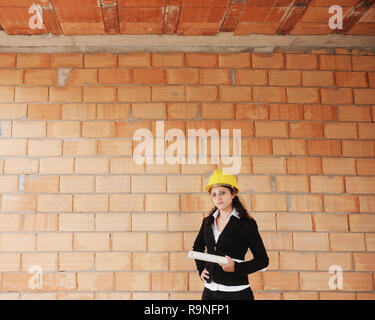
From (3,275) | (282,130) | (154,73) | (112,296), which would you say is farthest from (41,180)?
(282,130)

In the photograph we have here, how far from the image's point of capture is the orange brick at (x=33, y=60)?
2.54 meters

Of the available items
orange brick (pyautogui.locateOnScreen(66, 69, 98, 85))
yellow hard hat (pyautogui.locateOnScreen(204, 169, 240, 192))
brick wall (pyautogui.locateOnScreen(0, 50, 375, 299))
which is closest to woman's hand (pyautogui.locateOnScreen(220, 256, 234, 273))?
yellow hard hat (pyautogui.locateOnScreen(204, 169, 240, 192))

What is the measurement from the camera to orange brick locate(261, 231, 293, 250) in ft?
7.82

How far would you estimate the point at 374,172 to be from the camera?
249 centimetres

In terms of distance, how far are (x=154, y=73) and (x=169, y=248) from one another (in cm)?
129

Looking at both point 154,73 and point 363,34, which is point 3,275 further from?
point 363,34

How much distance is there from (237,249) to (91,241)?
1075 millimetres

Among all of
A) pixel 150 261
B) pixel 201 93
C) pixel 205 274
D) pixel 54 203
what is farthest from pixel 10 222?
pixel 201 93

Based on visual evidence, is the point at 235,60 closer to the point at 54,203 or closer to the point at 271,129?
the point at 271,129

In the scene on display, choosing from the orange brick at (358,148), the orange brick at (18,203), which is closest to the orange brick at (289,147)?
the orange brick at (358,148)

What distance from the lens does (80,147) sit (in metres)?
2.46

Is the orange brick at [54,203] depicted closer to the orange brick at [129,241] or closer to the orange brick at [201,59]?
the orange brick at [129,241]
